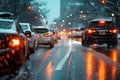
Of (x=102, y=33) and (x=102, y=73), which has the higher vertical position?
(x=102, y=73)

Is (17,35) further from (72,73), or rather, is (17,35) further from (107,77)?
(107,77)

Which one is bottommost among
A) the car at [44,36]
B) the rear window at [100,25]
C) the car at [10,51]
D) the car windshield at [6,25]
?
the car at [44,36]

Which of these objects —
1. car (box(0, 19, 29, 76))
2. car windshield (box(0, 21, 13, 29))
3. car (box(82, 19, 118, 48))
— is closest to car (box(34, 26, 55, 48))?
car (box(82, 19, 118, 48))

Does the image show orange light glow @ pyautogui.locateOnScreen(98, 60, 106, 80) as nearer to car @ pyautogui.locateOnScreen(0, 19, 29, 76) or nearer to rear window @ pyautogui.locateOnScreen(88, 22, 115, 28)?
car @ pyautogui.locateOnScreen(0, 19, 29, 76)

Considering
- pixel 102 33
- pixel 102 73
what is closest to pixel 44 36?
pixel 102 33

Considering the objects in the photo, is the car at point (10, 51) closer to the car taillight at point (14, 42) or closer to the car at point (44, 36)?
the car taillight at point (14, 42)

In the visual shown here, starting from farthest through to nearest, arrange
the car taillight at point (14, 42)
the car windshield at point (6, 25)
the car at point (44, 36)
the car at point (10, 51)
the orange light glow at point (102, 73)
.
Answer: the car at point (44, 36) → the car windshield at point (6, 25) → the car taillight at point (14, 42) → the orange light glow at point (102, 73) → the car at point (10, 51)

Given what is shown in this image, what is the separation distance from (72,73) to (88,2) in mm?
81590

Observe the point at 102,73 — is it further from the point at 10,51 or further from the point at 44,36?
the point at 44,36

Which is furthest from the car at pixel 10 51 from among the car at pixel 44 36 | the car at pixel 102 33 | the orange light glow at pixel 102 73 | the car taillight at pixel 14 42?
the car at pixel 44 36

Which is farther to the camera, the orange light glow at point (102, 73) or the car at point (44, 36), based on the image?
the car at point (44, 36)

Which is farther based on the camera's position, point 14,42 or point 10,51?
point 14,42

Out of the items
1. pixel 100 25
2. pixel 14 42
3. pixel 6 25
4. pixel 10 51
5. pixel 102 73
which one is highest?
pixel 6 25

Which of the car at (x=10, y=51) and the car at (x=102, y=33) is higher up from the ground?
the car at (x=10, y=51)
